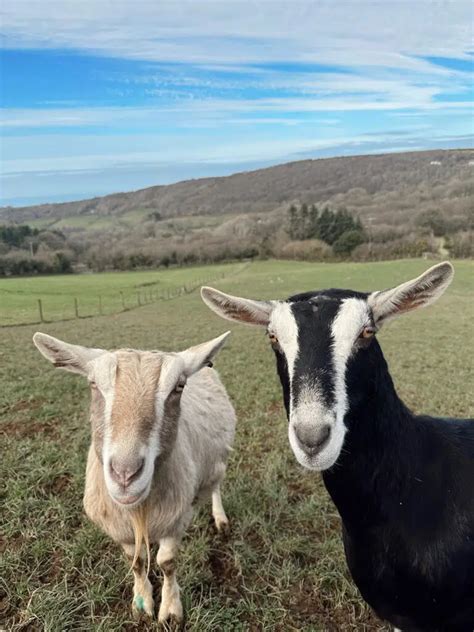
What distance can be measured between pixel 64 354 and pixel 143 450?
1.13 meters

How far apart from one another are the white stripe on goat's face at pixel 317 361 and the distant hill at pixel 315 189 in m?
125

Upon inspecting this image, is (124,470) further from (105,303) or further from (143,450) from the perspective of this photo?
(105,303)

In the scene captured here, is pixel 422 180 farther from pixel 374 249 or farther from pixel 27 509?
pixel 27 509

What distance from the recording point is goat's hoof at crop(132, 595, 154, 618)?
3848mm

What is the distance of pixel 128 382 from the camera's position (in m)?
3.13

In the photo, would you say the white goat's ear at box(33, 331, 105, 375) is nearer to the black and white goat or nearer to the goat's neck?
the black and white goat

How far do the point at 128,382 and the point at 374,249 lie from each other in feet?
281

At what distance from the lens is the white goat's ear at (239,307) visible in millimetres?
3087

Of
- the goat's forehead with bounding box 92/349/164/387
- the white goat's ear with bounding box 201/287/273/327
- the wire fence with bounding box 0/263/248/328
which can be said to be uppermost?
the white goat's ear with bounding box 201/287/273/327

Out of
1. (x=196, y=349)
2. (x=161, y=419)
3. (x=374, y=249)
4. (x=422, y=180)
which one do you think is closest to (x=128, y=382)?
(x=161, y=419)

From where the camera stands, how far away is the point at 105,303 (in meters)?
35.8

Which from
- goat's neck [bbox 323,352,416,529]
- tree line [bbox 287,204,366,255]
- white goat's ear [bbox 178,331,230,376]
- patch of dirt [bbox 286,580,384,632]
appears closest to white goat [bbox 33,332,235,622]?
white goat's ear [bbox 178,331,230,376]

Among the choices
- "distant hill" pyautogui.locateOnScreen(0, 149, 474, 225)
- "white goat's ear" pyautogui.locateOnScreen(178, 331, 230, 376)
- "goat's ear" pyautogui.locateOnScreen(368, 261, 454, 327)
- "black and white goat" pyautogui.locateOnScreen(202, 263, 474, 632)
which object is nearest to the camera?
"black and white goat" pyautogui.locateOnScreen(202, 263, 474, 632)

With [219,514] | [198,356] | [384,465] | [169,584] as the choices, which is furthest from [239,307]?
[219,514]
